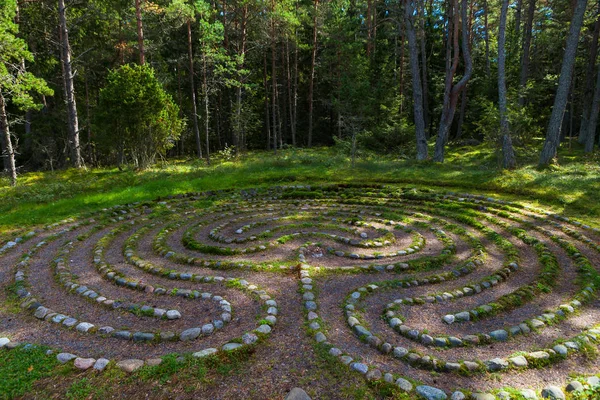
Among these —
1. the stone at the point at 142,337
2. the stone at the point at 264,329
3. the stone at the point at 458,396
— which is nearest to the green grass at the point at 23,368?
the stone at the point at 142,337

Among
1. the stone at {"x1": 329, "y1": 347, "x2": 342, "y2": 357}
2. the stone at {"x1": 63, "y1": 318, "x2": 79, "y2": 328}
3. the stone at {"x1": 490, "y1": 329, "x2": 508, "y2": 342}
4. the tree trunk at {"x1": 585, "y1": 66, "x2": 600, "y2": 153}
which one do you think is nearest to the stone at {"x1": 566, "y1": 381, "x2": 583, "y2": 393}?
the stone at {"x1": 490, "y1": 329, "x2": 508, "y2": 342}

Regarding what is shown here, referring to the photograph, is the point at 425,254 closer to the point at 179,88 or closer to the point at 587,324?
the point at 587,324

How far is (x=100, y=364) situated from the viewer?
14.7 ft

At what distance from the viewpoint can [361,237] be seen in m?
9.86

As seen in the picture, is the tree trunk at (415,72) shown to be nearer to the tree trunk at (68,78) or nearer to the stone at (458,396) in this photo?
the stone at (458,396)

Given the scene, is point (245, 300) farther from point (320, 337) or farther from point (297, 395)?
point (297, 395)

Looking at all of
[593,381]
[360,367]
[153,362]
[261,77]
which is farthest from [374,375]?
[261,77]

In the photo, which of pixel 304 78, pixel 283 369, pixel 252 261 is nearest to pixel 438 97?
pixel 304 78

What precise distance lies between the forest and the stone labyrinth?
8683mm

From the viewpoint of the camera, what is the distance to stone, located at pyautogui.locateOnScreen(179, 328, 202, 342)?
5.20m

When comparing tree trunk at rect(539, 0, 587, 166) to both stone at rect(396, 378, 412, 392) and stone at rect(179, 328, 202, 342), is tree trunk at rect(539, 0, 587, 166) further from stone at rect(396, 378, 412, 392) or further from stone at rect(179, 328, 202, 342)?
stone at rect(179, 328, 202, 342)

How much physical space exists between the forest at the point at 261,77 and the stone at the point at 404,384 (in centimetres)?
1578

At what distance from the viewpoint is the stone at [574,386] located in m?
3.99

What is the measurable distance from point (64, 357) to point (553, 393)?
19.0 ft
